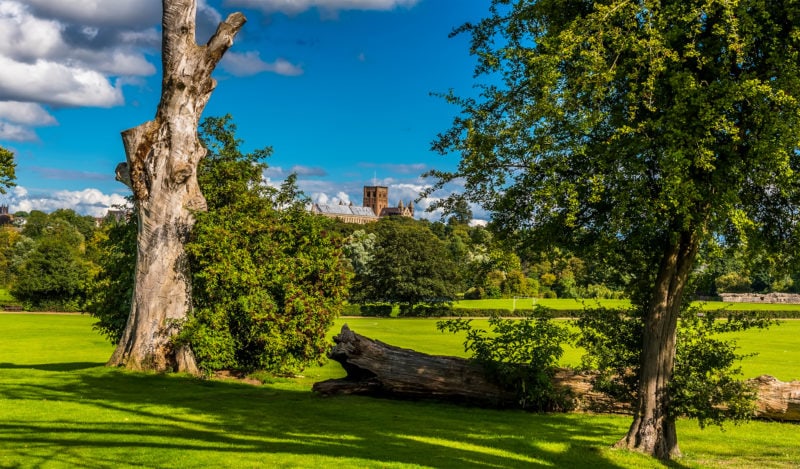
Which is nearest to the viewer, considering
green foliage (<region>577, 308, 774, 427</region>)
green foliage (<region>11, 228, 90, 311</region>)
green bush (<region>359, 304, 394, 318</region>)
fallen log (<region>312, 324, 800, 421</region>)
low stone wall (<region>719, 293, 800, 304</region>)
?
green foliage (<region>577, 308, 774, 427</region>)

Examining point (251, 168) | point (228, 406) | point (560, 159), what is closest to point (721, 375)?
point (560, 159)

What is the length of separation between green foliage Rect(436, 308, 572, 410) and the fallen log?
1.05 ft

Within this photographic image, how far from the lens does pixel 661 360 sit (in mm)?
12883

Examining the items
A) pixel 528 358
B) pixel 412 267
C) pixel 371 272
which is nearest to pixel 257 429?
pixel 528 358

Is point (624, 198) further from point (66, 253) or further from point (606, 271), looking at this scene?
point (66, 253)

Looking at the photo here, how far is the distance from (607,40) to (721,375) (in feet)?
21.2

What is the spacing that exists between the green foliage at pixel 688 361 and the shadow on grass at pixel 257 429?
5.03ft

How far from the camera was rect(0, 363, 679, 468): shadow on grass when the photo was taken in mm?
10555

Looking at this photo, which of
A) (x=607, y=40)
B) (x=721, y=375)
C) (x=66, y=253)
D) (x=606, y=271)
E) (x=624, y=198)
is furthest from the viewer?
(x=66, y=253)

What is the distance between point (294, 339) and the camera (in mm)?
21031

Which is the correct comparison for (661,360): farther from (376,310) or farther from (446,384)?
(376,310)

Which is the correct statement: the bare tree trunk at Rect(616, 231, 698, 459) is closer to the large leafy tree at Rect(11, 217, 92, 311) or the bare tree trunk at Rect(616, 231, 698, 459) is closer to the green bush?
the large leafy tree at Rect(11, 217, 92, 311)

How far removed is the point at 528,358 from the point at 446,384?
2191 mm

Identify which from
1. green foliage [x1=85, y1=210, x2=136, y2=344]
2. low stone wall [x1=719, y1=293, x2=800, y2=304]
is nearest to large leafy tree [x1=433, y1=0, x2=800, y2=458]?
green foliage [x1=85, y1=210, x2=136, y2=344]
